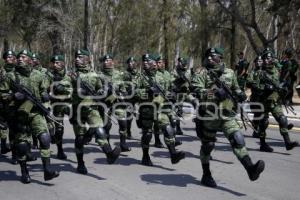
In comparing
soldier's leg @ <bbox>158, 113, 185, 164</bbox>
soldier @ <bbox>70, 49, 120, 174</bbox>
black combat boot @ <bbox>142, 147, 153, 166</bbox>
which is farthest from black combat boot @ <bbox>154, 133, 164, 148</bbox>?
soldier @ <bbox>70, 49, 120, 174</bbox>

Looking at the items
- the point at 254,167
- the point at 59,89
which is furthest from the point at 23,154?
the point at 254,167

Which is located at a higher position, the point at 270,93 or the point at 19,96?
the point at 270,93

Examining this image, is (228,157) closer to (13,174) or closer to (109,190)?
(109,190)

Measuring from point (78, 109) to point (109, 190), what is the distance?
162cm

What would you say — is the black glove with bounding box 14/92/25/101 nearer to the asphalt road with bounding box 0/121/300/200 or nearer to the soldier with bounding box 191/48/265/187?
the asphalt road with bounding box 0/121/300/200

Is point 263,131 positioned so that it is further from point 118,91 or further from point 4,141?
point 4,141

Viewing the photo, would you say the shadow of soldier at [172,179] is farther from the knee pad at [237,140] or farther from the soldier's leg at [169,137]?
the knee pad at [237,140]

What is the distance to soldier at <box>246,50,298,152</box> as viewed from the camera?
9805 mm

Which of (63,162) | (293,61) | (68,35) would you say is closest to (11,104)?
(63,162)

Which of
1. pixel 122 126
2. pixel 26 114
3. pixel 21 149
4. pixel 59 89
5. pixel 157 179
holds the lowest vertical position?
pixel 157 179

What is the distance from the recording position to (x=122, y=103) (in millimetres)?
10578

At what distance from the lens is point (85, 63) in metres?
8.34

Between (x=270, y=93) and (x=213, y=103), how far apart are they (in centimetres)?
300

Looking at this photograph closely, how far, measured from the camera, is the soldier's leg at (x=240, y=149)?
6.70 meters
